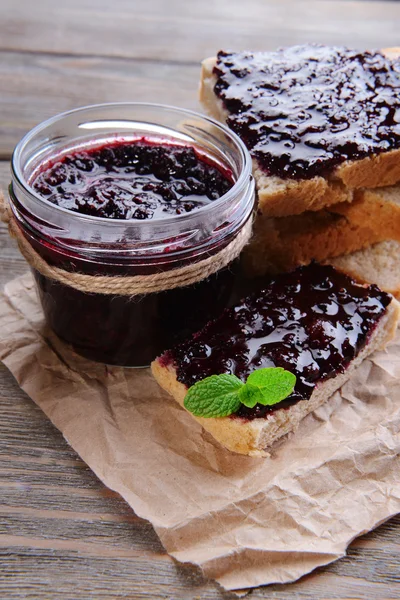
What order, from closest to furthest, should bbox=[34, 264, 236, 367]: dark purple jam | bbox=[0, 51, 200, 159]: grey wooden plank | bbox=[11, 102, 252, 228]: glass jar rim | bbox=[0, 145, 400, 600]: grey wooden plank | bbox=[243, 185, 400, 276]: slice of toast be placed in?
bbox=[0, 145, 400, 600]: grey wooden plank < bbox=[11, 102, 252, 228]: glass jar rim < bbox=[34, 264, 236, 367]: dark purple jam < bbox=[243, 185, 400, 276]: slice of toast < bbox=[0, 51, 200, 159]: grey wooden plank

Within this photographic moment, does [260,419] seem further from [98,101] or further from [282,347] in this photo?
[98,101]

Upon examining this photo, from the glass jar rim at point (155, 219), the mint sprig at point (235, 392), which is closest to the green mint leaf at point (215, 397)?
the mint sprig at point (235, 392)

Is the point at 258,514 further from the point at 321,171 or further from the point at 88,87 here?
the point at 88,87

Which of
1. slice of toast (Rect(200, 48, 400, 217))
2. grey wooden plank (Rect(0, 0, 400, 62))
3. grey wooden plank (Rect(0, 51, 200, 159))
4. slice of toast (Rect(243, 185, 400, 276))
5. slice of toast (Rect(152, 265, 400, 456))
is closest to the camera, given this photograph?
slice of toast (Rect(152, 265, 400, 456))

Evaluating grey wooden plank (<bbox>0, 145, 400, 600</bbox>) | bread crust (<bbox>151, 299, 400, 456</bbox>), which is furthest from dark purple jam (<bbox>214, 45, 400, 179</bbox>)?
grey wooden plank (<bbox>0, 145, 400, 600</bbox>)

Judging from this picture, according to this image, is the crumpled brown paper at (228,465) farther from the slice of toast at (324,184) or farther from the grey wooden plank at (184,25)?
the grey wooden plank at (184,25)

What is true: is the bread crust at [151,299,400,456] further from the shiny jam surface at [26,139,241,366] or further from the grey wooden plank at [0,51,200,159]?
the grey wooden plank at [0,51,200,159]

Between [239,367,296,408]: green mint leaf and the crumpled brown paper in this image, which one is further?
[239,367,296,408]: green mint leaf
